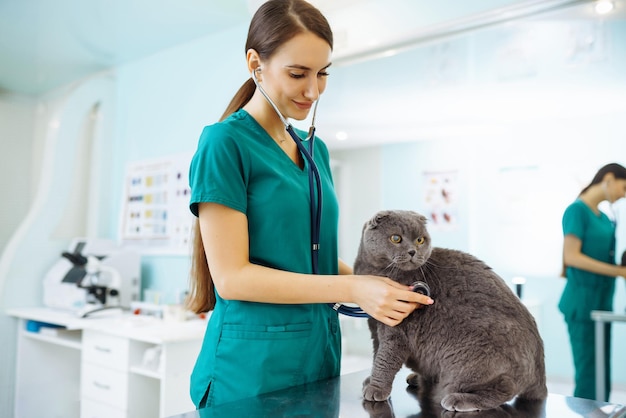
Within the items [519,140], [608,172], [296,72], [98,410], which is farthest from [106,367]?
[608,172]

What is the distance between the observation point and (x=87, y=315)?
2.63 m

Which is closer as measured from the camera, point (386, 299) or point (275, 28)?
point (386, 299)

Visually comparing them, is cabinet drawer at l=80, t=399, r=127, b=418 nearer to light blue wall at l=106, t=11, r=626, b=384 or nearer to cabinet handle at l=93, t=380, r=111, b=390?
cabinet handle at l=93, t=380, r=111, b=390

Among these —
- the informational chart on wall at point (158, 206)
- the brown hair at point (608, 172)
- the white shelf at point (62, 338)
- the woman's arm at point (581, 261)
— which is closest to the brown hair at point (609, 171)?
the brown hair at point (608, 172)

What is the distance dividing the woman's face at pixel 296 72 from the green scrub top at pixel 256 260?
8 cm

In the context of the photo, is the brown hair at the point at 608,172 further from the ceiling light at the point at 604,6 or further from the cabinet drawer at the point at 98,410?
the cabinet drawer at the point at 98,410

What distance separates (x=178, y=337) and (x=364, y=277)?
57.3 inches

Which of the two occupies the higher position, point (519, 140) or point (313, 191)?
point (519, 140)

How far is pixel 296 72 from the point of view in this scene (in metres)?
0.96

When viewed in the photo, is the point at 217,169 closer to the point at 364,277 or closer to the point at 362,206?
the point at 364,277

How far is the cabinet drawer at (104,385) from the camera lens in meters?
2.24

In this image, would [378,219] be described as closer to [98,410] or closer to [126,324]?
[126,324]

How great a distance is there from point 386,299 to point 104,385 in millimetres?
1969

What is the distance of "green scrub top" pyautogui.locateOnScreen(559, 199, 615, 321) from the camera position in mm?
1854
